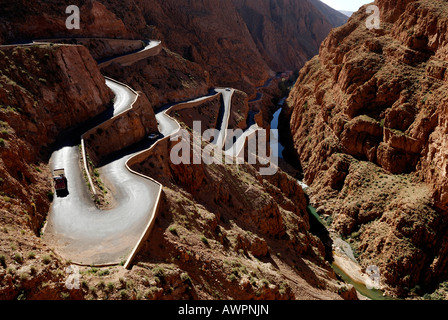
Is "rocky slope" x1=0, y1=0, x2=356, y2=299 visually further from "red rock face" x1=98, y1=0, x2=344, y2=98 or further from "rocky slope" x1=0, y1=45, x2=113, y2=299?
"red rock face" x1=98, y1=0, x2=344, y2=98

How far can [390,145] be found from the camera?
128 feet

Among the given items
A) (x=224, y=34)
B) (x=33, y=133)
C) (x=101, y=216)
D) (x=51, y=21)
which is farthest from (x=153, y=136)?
(x=224, y=34)

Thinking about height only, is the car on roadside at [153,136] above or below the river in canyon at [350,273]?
above

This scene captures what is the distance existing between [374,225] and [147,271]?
31484 millimetres

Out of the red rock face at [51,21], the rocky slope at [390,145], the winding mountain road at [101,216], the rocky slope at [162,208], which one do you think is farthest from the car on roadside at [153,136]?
the rocky slope at [390,145]

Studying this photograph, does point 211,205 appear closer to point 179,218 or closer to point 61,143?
point 179,218

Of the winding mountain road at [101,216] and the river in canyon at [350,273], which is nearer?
the winding mountain road at [101,216]

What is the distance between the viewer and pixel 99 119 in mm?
27875

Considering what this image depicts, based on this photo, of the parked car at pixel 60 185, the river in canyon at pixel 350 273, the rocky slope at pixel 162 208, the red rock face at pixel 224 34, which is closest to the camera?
the rocky slope at pixel 162 208

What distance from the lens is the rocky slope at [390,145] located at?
31016mm

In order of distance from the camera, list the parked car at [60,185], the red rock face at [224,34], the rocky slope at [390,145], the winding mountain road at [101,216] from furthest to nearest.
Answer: the red rock face at [224,34]
the rocky slope at [390,145]
the parked car at [60,185]
the winding mountain road at [101,216]

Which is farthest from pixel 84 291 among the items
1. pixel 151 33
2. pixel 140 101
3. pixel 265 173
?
pixel 151 33

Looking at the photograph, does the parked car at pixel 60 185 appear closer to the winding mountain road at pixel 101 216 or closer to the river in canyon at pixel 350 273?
the winding mountain road at pixel 101 216

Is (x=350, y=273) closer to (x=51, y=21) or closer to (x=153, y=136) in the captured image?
(x=153, y=136)
